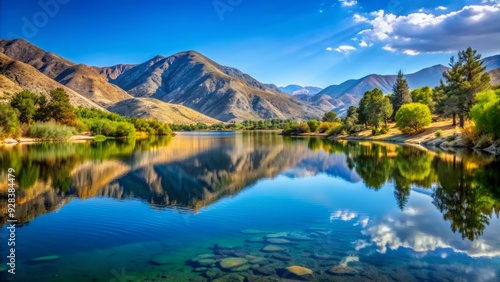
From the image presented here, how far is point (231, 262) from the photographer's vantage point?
12.9 meters

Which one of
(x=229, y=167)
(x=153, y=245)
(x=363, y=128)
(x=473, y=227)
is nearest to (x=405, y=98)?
(x=363, y=128)

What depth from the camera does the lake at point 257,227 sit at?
487 inches

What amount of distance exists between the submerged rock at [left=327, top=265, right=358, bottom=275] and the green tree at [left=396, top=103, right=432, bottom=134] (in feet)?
261

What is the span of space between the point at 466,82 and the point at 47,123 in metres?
96.8

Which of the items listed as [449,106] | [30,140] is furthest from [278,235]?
[30,140]

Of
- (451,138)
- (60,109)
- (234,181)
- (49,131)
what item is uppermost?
(60,109)

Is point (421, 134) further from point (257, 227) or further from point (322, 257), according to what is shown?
point (322, 257)

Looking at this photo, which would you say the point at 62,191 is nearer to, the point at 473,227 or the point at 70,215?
the point at 70,215

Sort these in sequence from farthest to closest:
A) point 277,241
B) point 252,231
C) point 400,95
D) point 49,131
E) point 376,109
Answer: point 400,95 → point 376,109 → point 49,131 → point 252,231 → point 277,241

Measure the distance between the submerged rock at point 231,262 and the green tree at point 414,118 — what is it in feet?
264

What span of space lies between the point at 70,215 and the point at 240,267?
1191 centimetres

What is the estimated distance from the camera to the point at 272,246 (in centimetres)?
1473

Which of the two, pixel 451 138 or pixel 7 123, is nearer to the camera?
pixel 451 138

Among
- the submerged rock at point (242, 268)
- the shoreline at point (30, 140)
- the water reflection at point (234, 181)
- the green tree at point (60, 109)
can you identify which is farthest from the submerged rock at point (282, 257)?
the green tree at point (60, 109)
